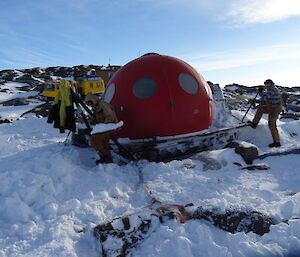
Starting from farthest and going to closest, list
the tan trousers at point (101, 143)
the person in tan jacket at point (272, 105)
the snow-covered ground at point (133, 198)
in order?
the person in tan jacket at point (272, 105)
the tan trousers at point (101, 143)
the snow-covered ground at point (133, 198)

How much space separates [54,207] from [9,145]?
219 inches

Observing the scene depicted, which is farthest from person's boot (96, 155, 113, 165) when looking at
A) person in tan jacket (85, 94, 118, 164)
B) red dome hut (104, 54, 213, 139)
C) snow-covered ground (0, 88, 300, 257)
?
red dome hut (104, 54, 213, 139)

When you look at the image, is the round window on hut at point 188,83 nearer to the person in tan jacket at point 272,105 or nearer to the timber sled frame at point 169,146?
the timber sled frame at point 169,146

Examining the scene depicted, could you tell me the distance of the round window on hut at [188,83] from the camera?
9.12 meters

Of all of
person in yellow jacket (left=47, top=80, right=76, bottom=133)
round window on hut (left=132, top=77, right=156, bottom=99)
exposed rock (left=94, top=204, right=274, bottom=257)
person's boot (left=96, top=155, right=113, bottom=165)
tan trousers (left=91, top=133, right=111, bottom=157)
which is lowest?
exposed rock (left=94, top=204, right=274, bottom=257)

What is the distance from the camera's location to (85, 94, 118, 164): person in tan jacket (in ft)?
25.9

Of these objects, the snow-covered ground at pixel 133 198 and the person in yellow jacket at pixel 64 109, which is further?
the person in yellow jacket at pixel 64 109

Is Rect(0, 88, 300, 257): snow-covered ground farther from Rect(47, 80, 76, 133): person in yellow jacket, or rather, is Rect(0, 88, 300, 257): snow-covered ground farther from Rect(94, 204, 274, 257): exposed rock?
Rect(47, 80, 76, 133): person in yellow jacket

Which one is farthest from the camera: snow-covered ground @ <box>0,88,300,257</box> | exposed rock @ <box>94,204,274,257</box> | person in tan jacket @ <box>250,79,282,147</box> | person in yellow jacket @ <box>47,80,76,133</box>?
person in tan jacket @ <box>250,79,282,147</box>

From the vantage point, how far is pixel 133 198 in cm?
635

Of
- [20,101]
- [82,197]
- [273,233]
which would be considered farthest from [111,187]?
[20,101]

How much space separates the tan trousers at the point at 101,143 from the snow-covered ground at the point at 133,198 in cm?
31

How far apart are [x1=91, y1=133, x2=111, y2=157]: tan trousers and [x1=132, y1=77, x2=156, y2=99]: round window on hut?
54.2 inches

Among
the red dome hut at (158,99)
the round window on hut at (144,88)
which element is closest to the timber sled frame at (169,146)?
the red dome hut at (158,99)
